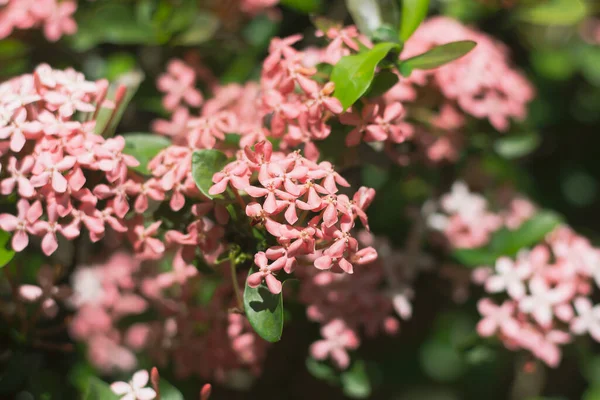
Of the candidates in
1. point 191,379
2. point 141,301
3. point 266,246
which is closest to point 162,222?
point 266,246

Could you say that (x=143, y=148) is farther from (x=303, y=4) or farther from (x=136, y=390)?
(x=303, y=4)

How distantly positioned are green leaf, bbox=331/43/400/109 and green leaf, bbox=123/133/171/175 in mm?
467

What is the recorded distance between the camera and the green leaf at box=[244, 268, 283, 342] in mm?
1181

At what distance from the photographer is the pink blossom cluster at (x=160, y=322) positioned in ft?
5.40

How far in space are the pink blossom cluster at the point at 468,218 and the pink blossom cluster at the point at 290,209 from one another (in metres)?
0.83

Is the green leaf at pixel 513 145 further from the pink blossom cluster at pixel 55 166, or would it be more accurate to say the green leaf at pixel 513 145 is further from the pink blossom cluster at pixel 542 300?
the pink blossom cluster at pixel 55 166

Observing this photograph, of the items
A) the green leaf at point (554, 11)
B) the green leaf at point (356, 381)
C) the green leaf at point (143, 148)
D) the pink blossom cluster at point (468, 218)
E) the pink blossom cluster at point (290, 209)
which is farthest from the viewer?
the green leaf at point (554, 11)

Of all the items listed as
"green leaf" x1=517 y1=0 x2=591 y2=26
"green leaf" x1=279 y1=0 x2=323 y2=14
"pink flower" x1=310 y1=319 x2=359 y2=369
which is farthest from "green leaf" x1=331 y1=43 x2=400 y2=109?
"green leaf" x1=517 y1=0 x2=591 y2=26

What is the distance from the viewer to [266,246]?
1254 mm

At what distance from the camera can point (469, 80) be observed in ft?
5.82

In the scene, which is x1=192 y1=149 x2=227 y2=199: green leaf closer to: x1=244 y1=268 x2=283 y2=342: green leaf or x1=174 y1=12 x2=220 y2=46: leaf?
x1=244 y1=268 x2=283 y2=342: green leaf

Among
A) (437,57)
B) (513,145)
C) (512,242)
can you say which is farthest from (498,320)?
(437,57)

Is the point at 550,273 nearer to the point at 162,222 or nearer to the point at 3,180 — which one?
the point at 162,222

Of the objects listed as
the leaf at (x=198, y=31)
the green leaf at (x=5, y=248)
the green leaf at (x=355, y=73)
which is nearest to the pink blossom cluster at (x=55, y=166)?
the green leaf at (x=5, y=248)
